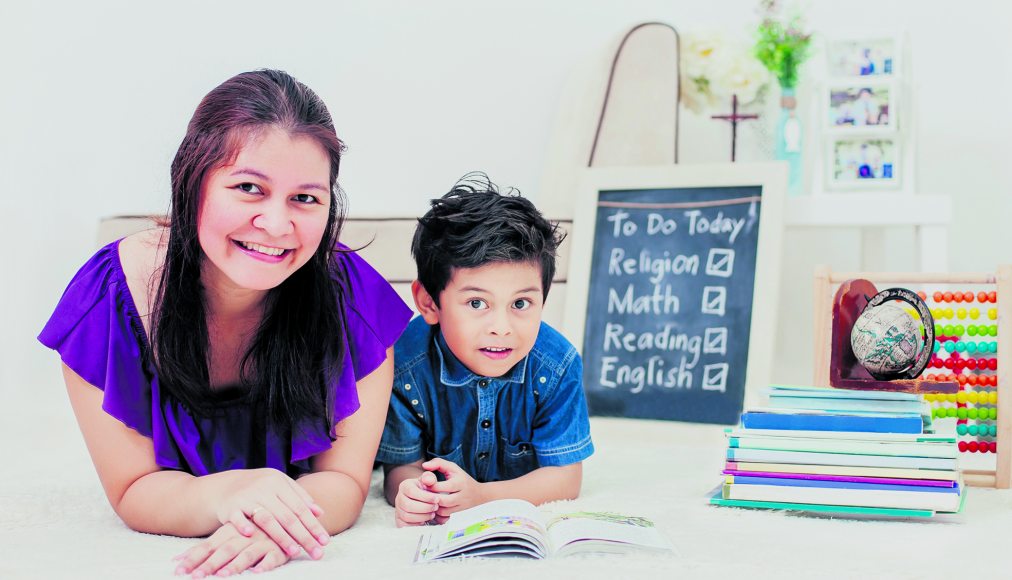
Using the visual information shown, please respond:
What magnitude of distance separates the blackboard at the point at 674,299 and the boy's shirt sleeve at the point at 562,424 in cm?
92

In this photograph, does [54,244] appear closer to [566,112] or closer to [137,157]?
[137,157]

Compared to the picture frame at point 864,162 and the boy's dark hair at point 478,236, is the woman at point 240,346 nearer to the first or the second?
the boy's dark hair at point 478,236

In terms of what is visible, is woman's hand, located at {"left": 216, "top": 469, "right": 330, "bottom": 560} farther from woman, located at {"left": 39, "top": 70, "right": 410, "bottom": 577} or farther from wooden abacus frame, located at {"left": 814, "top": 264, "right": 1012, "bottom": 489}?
wooden abacus frame, located at {"left": 814, "top": 264, "right": 1012, "bottom": 489}

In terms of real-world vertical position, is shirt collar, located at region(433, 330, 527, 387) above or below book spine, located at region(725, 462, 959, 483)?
above

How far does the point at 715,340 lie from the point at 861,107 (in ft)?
2.55

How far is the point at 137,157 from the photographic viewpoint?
11.1 ft

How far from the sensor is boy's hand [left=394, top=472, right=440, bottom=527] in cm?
139

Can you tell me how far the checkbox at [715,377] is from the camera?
2.44m

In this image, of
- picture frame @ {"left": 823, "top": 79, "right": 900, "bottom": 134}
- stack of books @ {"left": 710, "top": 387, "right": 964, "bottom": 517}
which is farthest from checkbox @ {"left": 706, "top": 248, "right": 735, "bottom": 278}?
stack of books @ {"left": 710, "top": 387, "right": 964, "bottom": 517}

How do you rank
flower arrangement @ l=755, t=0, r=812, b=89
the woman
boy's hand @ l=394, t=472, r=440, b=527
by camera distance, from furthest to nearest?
flower arrangement @ l=755, t=0, r=812, b=89 < boy's hand @ l=394, t=472, r=440, b=527 < the woman

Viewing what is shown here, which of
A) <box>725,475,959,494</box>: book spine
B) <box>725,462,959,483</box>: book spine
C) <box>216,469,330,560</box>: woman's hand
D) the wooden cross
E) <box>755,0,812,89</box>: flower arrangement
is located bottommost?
<box>216,469,330,560</box>: woman's hand

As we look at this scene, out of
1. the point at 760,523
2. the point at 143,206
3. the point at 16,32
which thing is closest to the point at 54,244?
the point at 143,206

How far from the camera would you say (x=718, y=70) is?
9.20 ft

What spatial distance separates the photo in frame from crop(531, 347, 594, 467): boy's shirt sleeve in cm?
144
